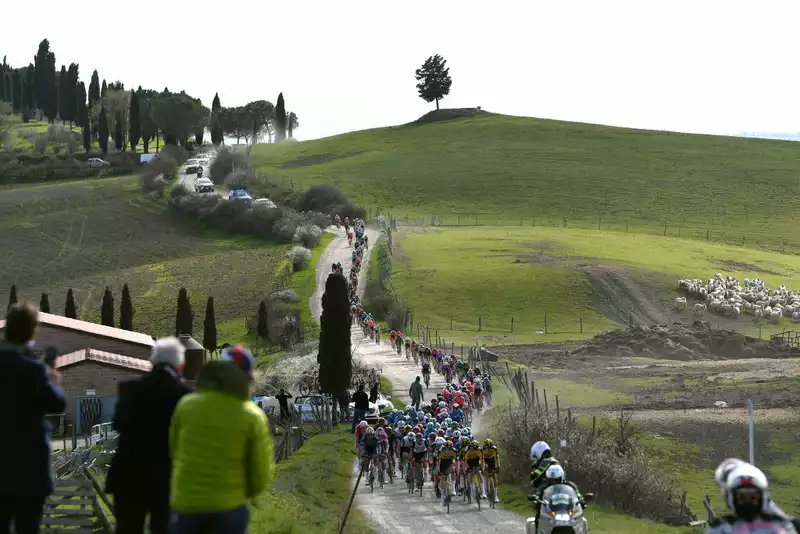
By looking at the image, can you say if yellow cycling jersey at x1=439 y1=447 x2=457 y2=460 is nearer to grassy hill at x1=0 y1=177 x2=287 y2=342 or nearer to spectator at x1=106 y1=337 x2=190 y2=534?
spectator at x1=106 y1=337 x2=190 y2=534

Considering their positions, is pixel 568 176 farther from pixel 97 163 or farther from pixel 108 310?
pixel 108 310

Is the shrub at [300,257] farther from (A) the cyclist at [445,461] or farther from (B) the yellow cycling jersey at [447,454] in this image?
(B) the yellow cycling jersey at [447,454]

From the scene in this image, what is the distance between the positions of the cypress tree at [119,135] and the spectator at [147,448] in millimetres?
157011

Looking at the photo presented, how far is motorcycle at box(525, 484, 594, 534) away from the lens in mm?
14594

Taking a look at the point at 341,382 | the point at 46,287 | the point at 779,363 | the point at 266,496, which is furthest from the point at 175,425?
the point at 46,287

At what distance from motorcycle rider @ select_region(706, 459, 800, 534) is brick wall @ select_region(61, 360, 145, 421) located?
133 feet

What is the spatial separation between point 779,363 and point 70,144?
408 feet

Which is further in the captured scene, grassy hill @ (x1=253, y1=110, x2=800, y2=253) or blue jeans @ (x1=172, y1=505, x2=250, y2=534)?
grassy hill @ (x1=253, y1=110, x2=800, y2=253)

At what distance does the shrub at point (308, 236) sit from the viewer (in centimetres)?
10006

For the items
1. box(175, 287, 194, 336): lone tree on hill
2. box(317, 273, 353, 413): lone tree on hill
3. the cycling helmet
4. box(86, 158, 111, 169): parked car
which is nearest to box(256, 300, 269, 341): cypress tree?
box(175, 287, 194, 336): lone tree on hill

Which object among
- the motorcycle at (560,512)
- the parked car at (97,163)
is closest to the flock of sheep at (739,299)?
the motorcycle at (560,512)

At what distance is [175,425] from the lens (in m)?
8.43

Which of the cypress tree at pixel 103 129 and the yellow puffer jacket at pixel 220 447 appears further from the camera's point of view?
the cypress tree at pixel 103 129

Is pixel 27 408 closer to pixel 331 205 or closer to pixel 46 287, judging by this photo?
pixel 46 287
